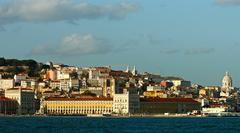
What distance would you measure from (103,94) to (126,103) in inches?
650

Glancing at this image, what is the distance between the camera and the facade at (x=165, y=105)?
5172 inches

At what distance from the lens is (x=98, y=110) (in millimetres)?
131000

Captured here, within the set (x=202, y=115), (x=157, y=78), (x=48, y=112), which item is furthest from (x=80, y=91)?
(x=157, y=78)

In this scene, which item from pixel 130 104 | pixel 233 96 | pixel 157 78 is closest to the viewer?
pixel 130 104

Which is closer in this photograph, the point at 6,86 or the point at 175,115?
the point at 175,115

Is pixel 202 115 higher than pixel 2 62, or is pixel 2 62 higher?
pixel 2 62

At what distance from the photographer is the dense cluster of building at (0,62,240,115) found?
130m

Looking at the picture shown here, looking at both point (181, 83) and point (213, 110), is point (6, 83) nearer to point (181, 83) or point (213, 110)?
point (213, 110)

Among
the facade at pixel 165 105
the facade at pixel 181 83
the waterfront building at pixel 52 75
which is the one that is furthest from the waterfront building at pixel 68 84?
the facade at pixel 181 83

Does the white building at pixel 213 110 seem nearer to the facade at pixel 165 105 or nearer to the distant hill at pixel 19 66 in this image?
the facade at pixel 165 105

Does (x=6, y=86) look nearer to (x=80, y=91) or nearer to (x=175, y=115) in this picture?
(x=80, y=91)

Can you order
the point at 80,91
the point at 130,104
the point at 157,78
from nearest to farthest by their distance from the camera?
the point at 130,104 < the point at 80,91 < the point at 157,78

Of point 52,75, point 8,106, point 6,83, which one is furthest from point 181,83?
point 8,106

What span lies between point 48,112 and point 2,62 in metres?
43.6
